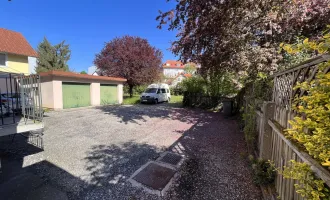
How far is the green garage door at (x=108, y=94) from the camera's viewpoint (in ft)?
45.5

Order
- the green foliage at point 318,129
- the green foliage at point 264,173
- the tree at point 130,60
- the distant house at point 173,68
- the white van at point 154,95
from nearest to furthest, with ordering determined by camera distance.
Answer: the green foliage at point 318,129 < the green foliage at point 264,173 < the white van at point 154,95 < the tree at point 130,60 < the distant house at point 173,68

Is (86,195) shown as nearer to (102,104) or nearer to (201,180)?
(201,180)

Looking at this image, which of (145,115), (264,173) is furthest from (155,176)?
(145,115)

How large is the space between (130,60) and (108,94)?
16.2 feet

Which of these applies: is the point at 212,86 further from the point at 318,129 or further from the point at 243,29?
the point at 318,129

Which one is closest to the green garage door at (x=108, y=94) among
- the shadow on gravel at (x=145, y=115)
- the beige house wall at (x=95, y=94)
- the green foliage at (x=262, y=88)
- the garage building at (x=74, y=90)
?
the garage building at (x=74, y=90)

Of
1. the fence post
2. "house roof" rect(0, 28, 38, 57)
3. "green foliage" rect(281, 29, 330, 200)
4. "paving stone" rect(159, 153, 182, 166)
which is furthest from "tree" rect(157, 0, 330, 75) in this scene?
"house roof" rect(0, 28, 38, 57)

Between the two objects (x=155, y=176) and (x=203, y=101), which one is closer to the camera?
(x=155, y=176)

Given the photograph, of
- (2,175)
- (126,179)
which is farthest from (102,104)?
(126,179)

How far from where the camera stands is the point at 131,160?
3730 millimetres

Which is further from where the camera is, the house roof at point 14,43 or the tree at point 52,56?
the tree at point 52,56

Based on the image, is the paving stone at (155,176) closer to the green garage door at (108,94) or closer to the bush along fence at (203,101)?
the bush along fence at (203,101)

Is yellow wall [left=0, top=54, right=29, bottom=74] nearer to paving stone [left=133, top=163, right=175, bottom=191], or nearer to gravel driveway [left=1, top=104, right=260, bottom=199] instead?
gravel driveway [left=1, top=104, right=260, bottom=199]

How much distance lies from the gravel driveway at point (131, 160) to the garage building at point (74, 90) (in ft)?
16.4
